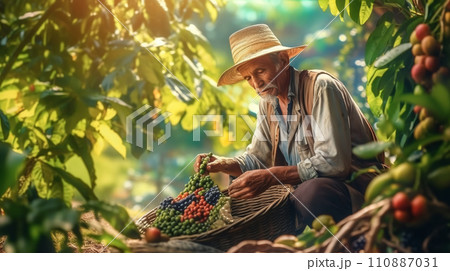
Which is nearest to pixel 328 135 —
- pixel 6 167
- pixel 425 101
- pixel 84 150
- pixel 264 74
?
pixel 264 74

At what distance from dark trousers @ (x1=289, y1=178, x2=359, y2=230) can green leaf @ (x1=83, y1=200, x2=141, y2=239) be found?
0.33 meters

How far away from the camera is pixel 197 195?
59.1 inches

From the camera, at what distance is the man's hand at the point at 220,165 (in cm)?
152

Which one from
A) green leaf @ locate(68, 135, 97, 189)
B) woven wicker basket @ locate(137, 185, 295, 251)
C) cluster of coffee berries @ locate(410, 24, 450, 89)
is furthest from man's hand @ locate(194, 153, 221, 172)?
cluster of coffee berries @ locate(410, 24, 450, 89)

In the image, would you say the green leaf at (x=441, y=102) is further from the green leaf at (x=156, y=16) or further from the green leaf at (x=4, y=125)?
the green leaf at (x=4, y=125)

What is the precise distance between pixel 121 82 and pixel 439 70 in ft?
2.29

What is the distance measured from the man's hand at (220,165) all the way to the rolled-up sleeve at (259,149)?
12 mm

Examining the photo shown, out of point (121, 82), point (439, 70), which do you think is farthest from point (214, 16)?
point (439, 70)

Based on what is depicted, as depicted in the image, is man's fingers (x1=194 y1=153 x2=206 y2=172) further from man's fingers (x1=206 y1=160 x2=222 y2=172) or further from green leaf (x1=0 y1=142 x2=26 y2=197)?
green leaf (x1=0 y1=142 x2=26 y2=197)

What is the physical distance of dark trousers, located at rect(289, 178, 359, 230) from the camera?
1.40 meters

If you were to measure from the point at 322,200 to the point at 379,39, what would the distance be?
1.19 feet

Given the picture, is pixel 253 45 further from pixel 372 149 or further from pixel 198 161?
pixel 372 149

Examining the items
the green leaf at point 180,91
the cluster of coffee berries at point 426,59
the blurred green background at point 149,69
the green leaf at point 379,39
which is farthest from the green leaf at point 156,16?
the cluster of coffee berries at point 426,59
